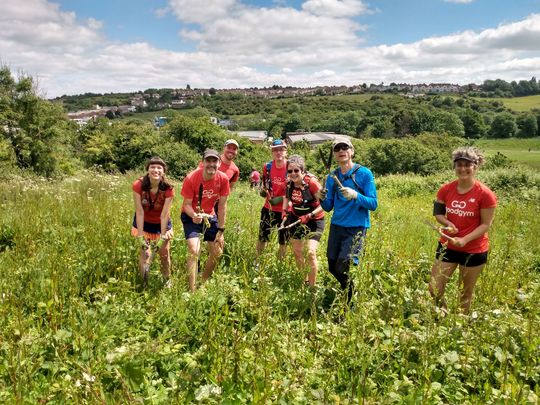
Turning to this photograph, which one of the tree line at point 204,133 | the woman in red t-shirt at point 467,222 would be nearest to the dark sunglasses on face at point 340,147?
the woman in red t-shirt at point 467,222

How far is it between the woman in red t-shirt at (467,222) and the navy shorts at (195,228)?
2.59m

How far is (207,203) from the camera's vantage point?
15.4 ft

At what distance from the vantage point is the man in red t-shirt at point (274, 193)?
16.4ft

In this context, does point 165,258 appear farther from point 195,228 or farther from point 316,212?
point 316,212

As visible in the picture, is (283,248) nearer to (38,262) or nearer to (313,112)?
(38,262)

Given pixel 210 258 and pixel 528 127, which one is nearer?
pixel 210 258

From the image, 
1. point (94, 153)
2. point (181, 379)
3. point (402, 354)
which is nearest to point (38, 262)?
point (181, 379)

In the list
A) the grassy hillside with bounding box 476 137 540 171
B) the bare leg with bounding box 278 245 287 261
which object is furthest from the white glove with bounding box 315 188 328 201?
the grassy hillside with bounding box 476 137 540 171

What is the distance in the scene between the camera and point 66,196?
7262mm

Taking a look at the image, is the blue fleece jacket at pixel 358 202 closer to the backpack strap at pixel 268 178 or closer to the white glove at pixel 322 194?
the white glove at pixel 322 194

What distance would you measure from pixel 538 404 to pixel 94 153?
66168 mm

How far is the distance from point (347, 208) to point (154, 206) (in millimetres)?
2291

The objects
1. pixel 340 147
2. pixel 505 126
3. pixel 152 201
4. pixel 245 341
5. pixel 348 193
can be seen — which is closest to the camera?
pixel 245 341

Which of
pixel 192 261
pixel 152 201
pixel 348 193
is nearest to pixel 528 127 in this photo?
pixel 348 193
